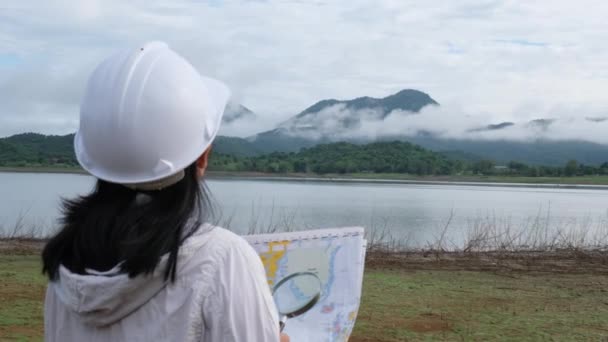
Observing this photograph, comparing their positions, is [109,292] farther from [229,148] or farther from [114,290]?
[229,148]

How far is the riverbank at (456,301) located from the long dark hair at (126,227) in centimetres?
449

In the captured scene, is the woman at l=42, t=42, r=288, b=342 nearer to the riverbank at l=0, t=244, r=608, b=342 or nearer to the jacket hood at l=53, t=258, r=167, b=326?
the jacket hood at l=53, t=258, r=167, b=326

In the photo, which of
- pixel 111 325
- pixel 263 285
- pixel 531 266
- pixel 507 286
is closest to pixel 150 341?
pixel 111 325

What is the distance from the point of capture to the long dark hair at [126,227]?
1.16 meters

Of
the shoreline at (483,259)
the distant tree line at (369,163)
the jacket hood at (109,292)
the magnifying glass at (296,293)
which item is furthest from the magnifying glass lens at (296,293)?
the distant tree line at (369,163)

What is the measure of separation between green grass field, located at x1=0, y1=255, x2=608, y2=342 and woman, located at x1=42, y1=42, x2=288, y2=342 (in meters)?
4.49

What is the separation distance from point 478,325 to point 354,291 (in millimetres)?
4852

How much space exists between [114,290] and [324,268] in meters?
0.62

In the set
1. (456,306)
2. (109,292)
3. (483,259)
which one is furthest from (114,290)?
(483,259)

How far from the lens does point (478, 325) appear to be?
6.19 meters

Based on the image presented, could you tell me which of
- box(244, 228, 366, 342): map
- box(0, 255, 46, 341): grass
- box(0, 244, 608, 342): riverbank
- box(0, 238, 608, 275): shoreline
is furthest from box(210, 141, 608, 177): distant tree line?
box(244, 228, 366, 342): map

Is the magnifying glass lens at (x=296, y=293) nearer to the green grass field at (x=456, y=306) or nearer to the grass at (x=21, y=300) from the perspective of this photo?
the green grass field at (x=456, y=306)

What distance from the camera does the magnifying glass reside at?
1571 millimetres

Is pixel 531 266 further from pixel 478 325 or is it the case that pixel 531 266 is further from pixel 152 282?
pixel 152 282
